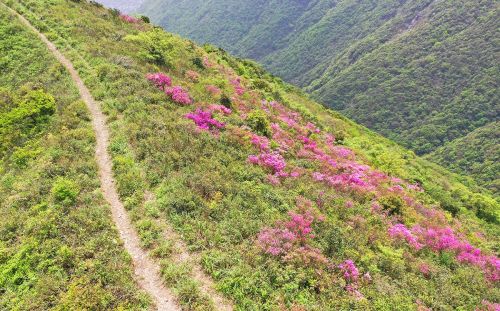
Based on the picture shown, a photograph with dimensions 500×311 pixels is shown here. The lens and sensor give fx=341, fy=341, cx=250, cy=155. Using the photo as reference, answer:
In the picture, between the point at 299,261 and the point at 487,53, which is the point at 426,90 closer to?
the point at 487,53

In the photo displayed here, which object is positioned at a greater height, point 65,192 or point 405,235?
point 405,235

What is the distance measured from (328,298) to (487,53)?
23189 cm

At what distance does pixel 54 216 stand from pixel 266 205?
9435 millimetres

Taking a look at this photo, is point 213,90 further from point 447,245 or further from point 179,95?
point 447,245

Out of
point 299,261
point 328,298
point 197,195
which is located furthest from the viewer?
point 197,195

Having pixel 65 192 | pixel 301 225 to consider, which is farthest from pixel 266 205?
pixel 65 192

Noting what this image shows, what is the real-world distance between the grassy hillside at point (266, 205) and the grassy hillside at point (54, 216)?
1544mm

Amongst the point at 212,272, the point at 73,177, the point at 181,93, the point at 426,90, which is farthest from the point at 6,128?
the point at 426,90

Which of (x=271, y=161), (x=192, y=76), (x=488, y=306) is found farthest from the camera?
(x=192, y=76)

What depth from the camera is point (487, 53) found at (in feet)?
634

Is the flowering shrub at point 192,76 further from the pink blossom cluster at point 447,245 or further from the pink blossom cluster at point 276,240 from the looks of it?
the pink blossom cluster at point 447,245

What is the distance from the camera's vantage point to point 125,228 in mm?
14578

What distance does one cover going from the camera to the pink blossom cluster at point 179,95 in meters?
25.4

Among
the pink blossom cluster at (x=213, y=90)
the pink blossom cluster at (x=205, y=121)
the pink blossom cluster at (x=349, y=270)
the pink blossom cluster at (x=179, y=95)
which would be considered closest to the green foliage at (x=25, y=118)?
the pink blossom cluster at (x=179, y=95)
